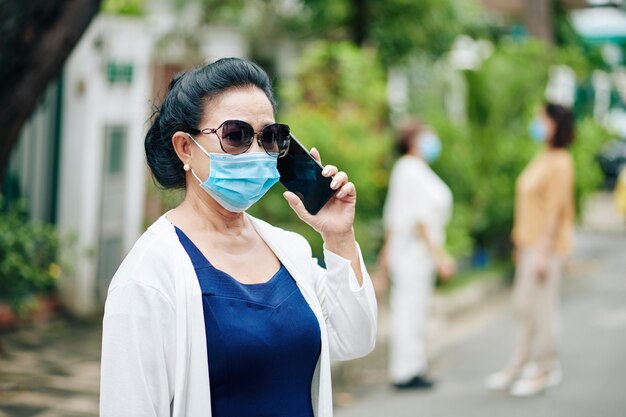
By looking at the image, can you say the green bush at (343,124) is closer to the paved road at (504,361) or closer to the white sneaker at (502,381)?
the paved road at (504,361)

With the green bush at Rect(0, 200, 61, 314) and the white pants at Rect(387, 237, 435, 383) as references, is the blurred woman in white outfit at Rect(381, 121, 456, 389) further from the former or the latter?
the green bush at Rect(0, 200, 61, 314)

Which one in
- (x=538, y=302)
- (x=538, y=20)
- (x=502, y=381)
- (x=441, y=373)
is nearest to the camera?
(x=538, y=302)

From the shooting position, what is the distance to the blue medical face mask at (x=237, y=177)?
2896 millimetres

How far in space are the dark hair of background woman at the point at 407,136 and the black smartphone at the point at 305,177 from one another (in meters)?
4.96

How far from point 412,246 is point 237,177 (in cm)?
516

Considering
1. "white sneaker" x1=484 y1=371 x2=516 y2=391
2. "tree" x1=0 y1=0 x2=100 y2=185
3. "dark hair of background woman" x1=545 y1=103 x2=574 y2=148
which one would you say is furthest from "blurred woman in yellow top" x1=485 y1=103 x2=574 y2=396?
"tree" x1=0 y1=0 x2=100 y2=185

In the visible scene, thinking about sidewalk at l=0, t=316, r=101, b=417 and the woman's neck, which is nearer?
the woman's neck

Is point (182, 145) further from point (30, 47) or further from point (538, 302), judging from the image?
point (538, 302)

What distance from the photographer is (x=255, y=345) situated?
2738 mm

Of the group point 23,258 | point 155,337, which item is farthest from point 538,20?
point 155,337

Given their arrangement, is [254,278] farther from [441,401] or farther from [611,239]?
[611,239]

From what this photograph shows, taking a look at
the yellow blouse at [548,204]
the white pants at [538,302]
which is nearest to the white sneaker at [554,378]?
the white pants at [538,302]

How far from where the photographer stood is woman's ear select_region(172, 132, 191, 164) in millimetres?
2934

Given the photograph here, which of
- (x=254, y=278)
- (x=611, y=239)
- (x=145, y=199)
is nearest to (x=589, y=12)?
(x=611, y=239)
